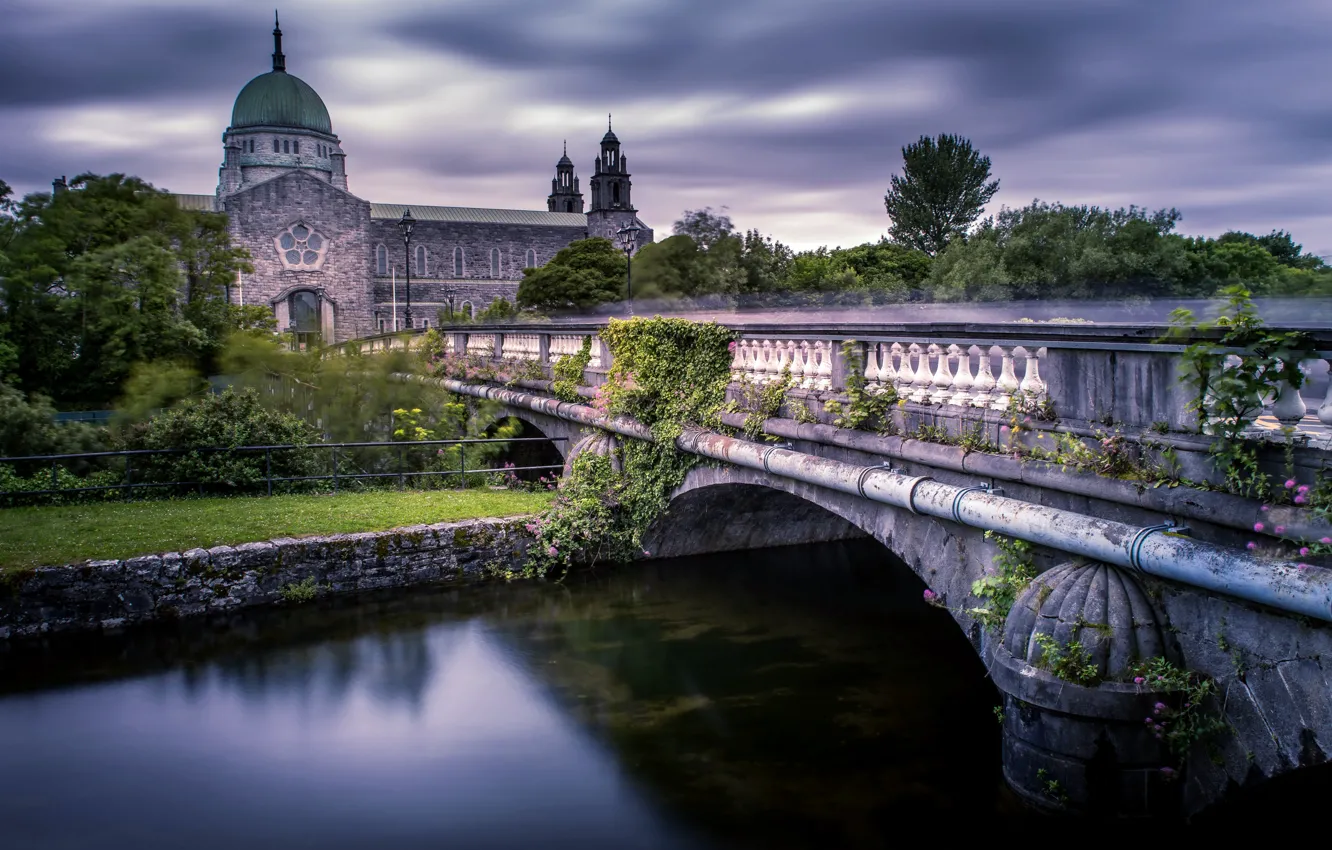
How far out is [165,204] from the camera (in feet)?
108

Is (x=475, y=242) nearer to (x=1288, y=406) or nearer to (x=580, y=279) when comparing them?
(x=580, y=279)

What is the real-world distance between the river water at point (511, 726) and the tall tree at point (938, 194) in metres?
62.8

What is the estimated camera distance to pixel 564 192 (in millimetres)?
93500

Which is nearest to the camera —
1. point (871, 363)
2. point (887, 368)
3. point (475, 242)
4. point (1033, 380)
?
point (1033, 380)

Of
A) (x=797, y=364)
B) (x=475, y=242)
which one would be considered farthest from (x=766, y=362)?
(x=475, y=242)

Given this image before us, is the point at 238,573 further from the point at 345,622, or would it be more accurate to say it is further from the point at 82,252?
the point at 82,252

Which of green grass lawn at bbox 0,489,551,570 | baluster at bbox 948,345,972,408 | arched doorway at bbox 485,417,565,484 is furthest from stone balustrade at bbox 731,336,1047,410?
arched doorway at bbox 485,417,565,484

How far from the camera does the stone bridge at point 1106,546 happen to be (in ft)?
15.9

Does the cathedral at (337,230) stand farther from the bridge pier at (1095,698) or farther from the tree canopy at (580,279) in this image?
the bridge pier at (1095,698)

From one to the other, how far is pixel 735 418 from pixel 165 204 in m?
29.4

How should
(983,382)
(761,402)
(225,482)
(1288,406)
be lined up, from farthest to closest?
(225,482) → (761,402) → (983,382) → (1288,406)

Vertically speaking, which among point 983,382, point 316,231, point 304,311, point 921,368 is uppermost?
point 316,231

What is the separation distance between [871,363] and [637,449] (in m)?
5.08

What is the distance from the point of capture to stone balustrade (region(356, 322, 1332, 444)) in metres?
5.46
